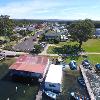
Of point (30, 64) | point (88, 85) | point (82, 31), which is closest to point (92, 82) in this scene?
point (88, 85)

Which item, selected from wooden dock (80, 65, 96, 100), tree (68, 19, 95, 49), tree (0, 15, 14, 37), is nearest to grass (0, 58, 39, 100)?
wooden dock (80, 65, 96, 100)

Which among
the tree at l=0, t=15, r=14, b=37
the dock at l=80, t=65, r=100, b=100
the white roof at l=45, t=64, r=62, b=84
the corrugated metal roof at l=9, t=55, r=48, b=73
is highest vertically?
the tree at l=0, t=15, r=14, b=37

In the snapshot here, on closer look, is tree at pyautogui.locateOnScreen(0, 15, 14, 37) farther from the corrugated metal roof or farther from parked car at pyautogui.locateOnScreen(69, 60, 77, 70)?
parked car at pyautogui.locateOnScreen(69, 60, 77, 70)

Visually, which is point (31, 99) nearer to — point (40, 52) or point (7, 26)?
point (40, 52)

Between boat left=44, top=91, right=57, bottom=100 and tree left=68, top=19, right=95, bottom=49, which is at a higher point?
tree left=68, top=19, right=95, bottom=49

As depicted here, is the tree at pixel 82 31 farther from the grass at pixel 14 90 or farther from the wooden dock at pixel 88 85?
the grass at pixel 14 90

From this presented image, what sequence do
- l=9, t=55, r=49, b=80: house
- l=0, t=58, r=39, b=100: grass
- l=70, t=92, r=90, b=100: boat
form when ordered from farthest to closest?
l=9, t=55, r=49, b=80: house < l=0, t=58, r=39, b=100: grass < l=70, t=92, r=90, b=100: boat
